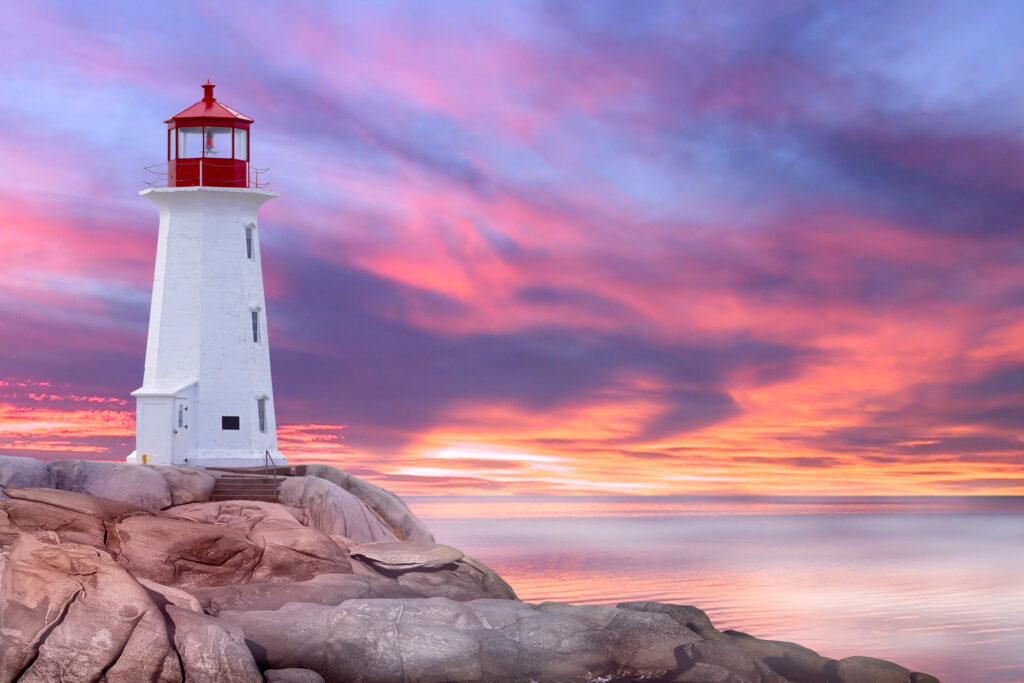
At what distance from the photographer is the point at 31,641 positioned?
52.1 feet

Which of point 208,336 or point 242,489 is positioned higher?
point 208,336

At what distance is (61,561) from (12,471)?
6344 mm

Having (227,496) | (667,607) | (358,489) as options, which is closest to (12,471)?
(227,496)

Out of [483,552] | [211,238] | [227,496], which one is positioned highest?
[211,238]

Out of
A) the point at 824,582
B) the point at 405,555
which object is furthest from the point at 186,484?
the point at 824,582

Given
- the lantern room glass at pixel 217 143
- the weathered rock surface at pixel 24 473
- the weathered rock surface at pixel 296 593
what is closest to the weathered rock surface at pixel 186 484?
the weathered rock surface at pixel 24 473

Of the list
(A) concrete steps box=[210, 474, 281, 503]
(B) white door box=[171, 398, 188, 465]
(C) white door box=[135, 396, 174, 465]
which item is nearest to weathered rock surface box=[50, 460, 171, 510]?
(A) concrete steps box=[210, 474, 281, 503]

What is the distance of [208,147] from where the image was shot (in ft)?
98.6

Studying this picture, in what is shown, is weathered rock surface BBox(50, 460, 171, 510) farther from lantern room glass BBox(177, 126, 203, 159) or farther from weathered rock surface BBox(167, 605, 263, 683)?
lantern room glass BBox(177, 126, 203, 159)

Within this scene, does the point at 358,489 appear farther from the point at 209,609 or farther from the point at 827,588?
the point at 827,588

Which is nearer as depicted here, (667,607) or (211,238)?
(667,607)

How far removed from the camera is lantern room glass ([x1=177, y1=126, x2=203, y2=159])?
3005cm

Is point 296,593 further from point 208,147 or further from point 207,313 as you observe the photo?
point 208,147

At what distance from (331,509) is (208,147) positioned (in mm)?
10992
